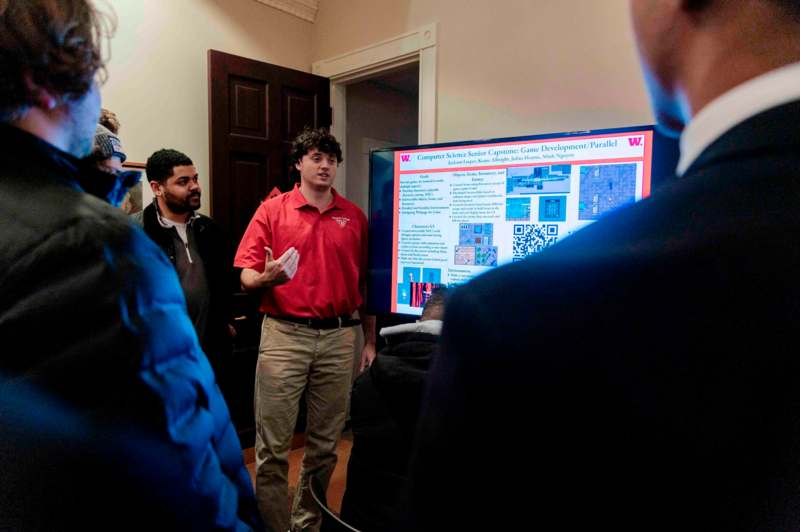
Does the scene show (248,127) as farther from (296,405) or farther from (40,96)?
(40,96)

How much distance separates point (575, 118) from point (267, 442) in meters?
2.00

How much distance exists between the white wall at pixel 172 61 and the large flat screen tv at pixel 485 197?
123 centimetres

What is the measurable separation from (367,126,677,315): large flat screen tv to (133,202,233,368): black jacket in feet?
2.38

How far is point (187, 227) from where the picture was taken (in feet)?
7.98

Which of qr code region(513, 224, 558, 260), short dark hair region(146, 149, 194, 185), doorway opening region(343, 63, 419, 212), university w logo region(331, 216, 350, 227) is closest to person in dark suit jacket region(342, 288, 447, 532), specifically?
qr code region(513, 224, 558, 260)

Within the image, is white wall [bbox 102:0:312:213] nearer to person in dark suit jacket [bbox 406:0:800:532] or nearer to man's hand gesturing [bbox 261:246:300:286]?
man's hand gesturing [bbox 261:246:300:286]

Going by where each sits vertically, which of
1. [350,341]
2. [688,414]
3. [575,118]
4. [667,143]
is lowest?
[350,341]

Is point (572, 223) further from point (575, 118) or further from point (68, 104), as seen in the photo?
point (68, 104)

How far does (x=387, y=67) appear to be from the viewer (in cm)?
306

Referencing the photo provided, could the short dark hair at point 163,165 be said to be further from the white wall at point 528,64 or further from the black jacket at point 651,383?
the black jacket at point 651,383

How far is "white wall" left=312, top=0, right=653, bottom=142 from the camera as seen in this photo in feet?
7.07

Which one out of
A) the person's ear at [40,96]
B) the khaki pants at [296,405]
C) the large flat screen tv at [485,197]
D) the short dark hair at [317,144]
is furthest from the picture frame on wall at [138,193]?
the person's ear at [40,96]

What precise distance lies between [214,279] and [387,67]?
1641mm

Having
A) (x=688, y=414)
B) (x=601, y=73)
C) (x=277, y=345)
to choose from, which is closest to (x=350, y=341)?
(x=277, y=345)
